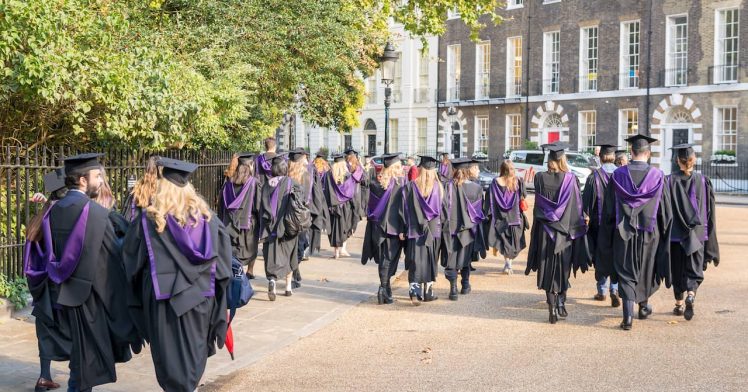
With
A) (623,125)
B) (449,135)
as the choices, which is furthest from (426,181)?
(449,135)

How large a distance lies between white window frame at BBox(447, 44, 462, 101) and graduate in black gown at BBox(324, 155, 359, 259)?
31.7 metres

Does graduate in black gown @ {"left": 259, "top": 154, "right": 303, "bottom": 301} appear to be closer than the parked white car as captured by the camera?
Yes

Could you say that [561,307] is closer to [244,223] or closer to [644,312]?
[644,312]

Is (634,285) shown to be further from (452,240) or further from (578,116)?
(578,116)

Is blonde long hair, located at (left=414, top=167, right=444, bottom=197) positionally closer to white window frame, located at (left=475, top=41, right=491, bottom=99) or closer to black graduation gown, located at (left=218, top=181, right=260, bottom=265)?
black graduation gown, located at (left=218, top=181, right=260, bottom=265)

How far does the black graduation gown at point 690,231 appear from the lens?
349 inches

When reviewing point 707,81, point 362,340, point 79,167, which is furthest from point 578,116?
point 79,167

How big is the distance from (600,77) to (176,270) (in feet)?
117

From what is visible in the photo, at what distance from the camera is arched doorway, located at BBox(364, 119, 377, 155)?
168 feet

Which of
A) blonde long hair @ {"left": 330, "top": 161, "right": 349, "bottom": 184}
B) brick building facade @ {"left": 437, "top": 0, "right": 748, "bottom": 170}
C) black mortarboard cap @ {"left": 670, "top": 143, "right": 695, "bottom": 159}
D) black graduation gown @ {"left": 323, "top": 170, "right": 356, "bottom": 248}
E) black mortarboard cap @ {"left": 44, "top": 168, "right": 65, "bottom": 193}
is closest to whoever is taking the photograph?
black mortarboard cap @ {"left": 44, "top": 168, "right": 65, "bottom": 193}

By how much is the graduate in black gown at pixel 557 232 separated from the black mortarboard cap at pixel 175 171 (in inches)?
188

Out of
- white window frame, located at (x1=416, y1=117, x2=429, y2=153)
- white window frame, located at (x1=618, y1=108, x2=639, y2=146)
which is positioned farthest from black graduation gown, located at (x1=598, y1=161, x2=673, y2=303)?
white window frame, located at (x1=416, y1=117, x2=429, y2=153)

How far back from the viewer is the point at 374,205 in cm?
1115

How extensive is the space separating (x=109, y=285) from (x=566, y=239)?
17.0ft
